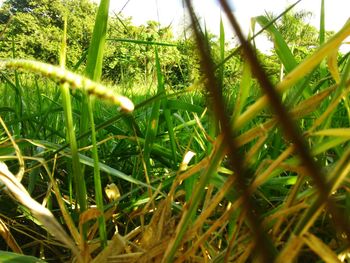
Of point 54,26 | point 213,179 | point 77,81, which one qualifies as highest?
point 54,26

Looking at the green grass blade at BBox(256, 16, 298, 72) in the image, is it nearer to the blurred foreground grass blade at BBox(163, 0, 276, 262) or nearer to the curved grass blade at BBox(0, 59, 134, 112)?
the curved grass blade at BBox(0, 59, 134, 112)

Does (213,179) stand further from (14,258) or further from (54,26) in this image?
(54,26)

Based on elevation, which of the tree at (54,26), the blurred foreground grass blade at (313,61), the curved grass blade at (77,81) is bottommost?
the blurred foreground grass blade at (313,61)

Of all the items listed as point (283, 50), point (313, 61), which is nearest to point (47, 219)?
point (313, 61)

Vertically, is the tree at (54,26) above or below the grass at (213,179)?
above

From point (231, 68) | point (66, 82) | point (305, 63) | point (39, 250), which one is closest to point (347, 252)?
point (305, 63)

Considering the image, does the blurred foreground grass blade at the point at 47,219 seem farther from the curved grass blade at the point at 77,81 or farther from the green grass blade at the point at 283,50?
the green grass blade at the point at 283,50

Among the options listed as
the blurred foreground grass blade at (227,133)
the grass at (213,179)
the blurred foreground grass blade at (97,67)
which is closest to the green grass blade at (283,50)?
the grass at (213,179)

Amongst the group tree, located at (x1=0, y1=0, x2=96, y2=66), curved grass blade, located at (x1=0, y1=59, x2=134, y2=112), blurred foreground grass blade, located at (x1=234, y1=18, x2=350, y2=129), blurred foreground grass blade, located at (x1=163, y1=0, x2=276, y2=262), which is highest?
tree, located at (x1=0, y1=0, x2=96, y2=66)

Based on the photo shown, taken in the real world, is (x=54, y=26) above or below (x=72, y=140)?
above

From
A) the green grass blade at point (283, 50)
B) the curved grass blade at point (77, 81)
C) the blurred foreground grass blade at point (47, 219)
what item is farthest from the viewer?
the green grass blade at point (283, 50)

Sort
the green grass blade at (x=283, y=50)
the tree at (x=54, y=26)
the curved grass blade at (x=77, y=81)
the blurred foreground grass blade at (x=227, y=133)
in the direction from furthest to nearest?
the tree at (x=54, y=26) → the green grass blade at (x=283, y=50) → the curved grass blade at (x=77, y=81) → the blurred foreground grass blade at (x=227, y=133)

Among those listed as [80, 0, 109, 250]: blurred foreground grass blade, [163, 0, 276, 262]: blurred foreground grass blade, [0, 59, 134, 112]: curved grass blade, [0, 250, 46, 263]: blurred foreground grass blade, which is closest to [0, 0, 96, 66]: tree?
[80, 0, 109, 250]: blurred foreground grass blade

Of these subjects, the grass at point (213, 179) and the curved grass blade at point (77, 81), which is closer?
the grass at point (213, 179)
